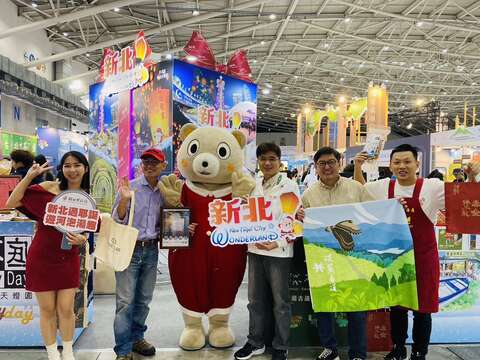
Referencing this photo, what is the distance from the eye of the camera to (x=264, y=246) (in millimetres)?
2771

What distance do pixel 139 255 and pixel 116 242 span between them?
0.27m

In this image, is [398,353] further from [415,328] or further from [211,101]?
[211,101]

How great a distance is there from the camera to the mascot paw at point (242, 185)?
9.65ft

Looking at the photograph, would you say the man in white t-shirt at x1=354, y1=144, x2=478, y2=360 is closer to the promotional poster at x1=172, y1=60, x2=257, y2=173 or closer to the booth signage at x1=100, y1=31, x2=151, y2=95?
the booth signage at x1=100, y1=31, x2=151, y2=95

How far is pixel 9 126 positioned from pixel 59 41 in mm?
4317

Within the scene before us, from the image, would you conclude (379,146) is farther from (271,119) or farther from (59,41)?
(271,119)

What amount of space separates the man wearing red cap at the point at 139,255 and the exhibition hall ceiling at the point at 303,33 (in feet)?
28.3

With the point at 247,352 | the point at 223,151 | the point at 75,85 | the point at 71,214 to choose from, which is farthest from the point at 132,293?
the point at 75,85

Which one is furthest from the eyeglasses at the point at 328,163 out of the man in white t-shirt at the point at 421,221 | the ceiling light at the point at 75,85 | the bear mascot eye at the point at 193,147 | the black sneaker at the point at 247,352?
the ceiling light at the point at 75,85

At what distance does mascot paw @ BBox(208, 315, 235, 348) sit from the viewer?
3.11 m

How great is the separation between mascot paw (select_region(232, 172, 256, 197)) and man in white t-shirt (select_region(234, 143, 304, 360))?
64 mm

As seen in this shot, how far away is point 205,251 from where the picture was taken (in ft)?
10.0

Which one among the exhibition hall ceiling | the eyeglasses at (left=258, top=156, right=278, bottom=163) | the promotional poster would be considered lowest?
the eyeglasses at (left=258, top=156, right=278, bottom=163)

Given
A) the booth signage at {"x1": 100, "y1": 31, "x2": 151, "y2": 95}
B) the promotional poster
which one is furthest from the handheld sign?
the promotional poster
